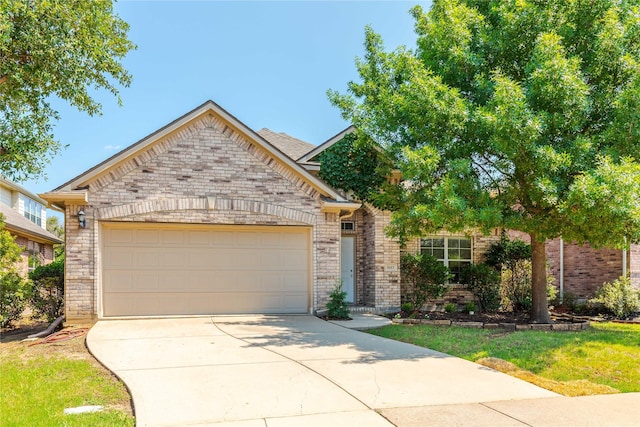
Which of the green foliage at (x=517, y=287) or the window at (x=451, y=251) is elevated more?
the window at (x=451, y=251)

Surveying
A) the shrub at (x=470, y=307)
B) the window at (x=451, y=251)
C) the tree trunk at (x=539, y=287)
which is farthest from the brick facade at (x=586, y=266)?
the tree trunk at (x=539, y=287)

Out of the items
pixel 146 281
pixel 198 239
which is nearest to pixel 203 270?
pixel 198 239

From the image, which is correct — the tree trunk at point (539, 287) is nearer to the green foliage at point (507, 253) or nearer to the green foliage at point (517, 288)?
the green foliage at point (517, 288)

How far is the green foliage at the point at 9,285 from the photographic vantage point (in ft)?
39.3

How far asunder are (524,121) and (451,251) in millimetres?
7174

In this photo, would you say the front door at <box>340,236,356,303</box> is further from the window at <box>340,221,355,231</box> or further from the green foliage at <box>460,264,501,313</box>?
the green foliage at <box>460,264,501,313</box>

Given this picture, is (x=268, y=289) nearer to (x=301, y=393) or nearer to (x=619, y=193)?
(x=301, y=393)

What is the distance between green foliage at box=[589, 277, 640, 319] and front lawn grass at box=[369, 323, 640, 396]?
2791mm

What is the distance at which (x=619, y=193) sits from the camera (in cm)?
886

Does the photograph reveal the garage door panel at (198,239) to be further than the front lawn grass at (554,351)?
Yes

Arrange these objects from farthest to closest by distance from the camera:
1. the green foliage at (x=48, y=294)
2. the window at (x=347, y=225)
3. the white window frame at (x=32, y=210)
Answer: the white window frame at (x=32, y=210) → the window at (x=347, y=225) → the green foliage at (x=48, y=294)

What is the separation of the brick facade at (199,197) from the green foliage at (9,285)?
1.48 metres


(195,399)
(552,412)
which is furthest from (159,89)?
(552,412)

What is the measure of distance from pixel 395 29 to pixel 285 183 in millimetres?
5952
